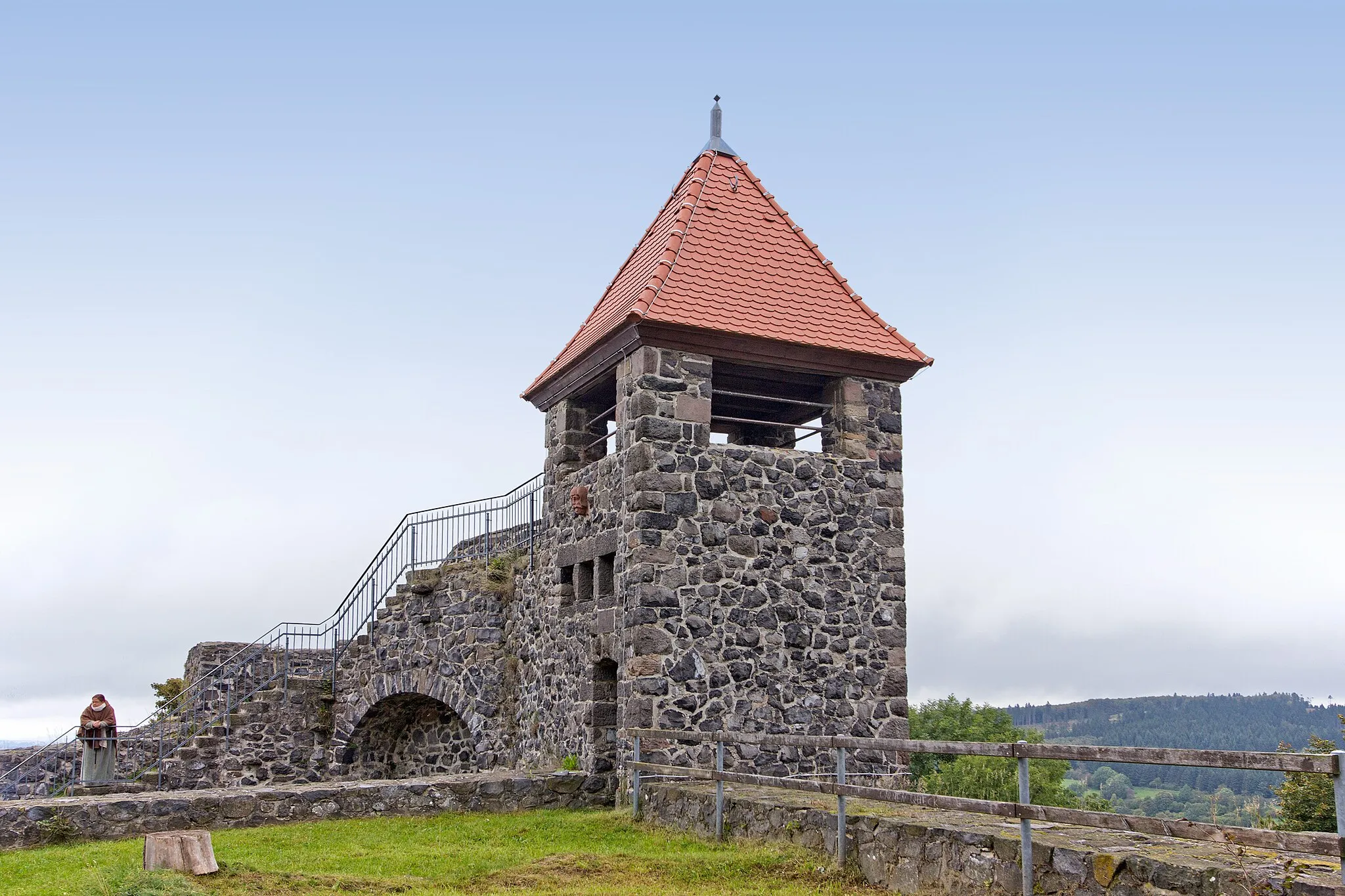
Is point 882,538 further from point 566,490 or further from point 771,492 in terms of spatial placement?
point 566,490

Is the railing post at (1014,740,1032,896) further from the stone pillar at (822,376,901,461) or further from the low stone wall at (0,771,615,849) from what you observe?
the stone pillar at (822,376,901,461)

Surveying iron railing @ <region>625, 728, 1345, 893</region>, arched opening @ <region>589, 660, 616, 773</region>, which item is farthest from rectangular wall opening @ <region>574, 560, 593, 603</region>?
iron railing @ <region>625, 728, 1345, 893</region>

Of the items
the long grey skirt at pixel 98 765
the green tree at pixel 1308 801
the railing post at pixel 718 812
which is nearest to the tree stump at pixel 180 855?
the railing post at pixel 718 812

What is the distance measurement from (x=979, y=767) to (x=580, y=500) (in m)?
16.5

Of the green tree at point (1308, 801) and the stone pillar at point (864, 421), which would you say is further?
the green tree at point (1308, 801)

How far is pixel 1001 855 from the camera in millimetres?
7254

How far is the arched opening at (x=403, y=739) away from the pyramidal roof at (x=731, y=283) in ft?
19.1

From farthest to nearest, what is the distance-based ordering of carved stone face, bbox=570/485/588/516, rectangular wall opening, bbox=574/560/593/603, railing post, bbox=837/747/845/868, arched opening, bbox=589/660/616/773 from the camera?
1. rectangular wall opening, bbox=574/560/593/603
2. carved stone face, bbox=570/485/588/516
3. arched opening, bbox=589/660/616/773
4. railing post, bbox=837/747/845/868

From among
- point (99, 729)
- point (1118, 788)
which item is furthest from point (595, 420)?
point (1118, 788)

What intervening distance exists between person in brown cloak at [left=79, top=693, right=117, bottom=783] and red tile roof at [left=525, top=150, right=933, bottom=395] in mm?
8370

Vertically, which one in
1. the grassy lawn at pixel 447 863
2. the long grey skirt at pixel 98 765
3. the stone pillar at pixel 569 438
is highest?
the stone pillar at pixel 569 438

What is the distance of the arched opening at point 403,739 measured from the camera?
19.1 meters

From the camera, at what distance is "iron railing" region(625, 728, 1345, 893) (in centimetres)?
548

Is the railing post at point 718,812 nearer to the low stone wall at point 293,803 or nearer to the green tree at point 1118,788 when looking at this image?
the low stone wall at point 293,803
